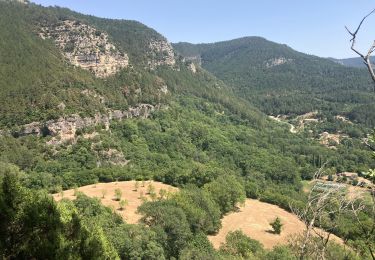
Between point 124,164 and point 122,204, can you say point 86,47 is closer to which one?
point 124,164

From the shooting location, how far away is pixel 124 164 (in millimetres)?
121125

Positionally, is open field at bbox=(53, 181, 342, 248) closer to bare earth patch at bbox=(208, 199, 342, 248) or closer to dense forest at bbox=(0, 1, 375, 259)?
bare earth patch at bbox=(208, 199, 342, 248)

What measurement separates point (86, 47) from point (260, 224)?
112611mm

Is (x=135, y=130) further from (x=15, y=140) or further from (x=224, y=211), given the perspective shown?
(x=224, y=211)

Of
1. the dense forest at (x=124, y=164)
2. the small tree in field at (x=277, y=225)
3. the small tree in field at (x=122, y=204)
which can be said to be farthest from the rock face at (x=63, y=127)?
the small tree in field at (x=277, y=225)

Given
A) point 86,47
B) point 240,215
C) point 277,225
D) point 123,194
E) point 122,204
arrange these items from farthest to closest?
point 86,47 → point 240,215 → point 123,194 → point 277,225 → point 122,204

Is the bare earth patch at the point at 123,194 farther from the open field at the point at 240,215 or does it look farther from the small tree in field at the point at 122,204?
the small tree in field at the point at 122,204

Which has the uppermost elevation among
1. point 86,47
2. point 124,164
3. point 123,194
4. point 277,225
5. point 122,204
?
point 86,47

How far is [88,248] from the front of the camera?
22875 mm

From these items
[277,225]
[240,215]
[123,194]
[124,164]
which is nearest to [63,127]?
[124,164]

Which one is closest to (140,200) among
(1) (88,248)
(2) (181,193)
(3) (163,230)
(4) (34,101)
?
(2) (181,193)

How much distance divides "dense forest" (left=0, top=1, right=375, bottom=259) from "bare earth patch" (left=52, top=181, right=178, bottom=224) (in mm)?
3458

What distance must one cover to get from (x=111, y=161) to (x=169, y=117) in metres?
52.7

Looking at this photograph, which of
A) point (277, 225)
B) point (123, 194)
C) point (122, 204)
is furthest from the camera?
point (123, 194)
